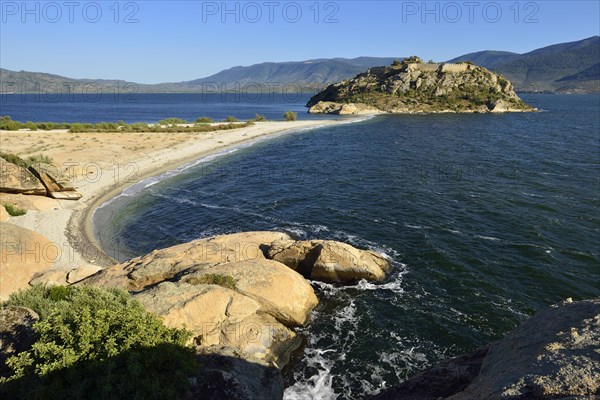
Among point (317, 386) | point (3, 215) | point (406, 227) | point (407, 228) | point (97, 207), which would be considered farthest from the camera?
point (97, 207)

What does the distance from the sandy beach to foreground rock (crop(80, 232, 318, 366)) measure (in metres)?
7.33

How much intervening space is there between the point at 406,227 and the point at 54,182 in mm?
41203

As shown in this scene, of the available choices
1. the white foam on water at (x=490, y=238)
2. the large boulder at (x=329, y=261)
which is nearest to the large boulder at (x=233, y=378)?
the large boulder at (x=329, y=261)

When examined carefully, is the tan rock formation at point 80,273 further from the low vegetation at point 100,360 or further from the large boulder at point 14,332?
the low vegetation at point 100,360

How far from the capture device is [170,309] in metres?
17.2

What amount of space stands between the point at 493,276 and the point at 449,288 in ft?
12.8

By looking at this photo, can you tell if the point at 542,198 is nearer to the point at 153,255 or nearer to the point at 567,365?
the point at 567,365

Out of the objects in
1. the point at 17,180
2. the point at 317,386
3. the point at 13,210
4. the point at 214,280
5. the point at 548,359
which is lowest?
the point at 317,386

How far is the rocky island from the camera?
17223 cm

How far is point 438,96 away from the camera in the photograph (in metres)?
185

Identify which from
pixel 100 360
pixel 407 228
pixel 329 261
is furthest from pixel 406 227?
pixel 100 360

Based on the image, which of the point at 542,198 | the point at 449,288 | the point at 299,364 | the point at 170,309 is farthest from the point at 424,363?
the point at 542,198

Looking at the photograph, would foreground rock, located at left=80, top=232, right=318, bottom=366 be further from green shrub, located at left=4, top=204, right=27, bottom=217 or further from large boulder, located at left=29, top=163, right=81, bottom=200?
large boulder, located at left=29, top=163, right=81, bottom=200

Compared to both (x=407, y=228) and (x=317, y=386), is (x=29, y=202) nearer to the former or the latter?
(x=317, y=386)
